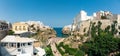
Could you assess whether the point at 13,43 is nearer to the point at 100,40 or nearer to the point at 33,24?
the point at 100,40

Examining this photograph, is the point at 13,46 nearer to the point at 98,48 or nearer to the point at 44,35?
the point at 98,48

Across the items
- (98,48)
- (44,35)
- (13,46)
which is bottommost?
(98,48)

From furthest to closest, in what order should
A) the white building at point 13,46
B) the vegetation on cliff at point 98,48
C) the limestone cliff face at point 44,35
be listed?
the limestone cliff face at point 44,35 < the vegetation on cliff at point 98,48 < the white building at point 13,46

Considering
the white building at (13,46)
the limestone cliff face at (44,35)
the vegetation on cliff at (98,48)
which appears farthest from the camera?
the limestone cliff face at (44,35)

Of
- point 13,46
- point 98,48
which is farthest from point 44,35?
point 13,46

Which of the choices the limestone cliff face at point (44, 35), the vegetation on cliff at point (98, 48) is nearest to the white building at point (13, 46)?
the vegetation on cliff at point (98, 48)

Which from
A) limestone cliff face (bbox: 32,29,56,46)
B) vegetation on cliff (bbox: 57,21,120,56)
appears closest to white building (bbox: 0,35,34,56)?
vegetation on cliff (bbox: 57,21,120,56)

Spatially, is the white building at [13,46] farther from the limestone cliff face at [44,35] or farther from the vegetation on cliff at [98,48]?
the limestone cliff face at [44,35]

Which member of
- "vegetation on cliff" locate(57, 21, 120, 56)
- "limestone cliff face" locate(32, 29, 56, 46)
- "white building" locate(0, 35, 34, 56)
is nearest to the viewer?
"white building" locate(0, 35, 34, 56)

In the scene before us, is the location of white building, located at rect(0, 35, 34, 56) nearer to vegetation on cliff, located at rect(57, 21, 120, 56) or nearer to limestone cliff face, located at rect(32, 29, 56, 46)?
vegetation on cliff, located at rect(57, 21, 120, 56)

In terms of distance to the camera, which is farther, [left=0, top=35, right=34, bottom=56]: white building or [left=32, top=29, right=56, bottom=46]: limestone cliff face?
[left=32, top=29, right=56, bottom=46]: limestone cliff face

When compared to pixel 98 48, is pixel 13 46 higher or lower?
higher

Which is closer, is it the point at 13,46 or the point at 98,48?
the point at 13,46

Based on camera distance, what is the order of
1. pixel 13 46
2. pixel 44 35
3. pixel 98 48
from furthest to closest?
1. pixel 44 35
2. pixel 98 48
3. pixel 13 46
